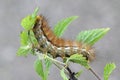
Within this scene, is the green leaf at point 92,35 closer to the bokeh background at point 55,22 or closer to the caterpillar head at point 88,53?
the caterpillar head at point 88,53

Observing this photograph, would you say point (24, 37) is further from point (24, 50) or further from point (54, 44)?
point (54, 44)

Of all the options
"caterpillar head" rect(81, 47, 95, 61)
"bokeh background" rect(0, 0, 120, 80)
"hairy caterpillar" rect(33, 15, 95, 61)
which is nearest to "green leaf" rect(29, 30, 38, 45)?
"hairy caterpillar" rect(33, 15, 95, 61)

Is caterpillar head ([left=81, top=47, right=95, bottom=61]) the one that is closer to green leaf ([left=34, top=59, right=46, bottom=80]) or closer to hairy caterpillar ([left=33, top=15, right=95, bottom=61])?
hairy caterpillar ([left=33, top=15, right=95, bottom=61])

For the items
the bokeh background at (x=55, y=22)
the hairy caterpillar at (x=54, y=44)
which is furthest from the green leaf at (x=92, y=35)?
the bokeh background at (x=55, y=22)

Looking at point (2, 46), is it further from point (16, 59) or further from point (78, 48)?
point (78, 48)

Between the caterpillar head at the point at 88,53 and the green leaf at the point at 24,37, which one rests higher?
the green leaf at the point at 24,37
